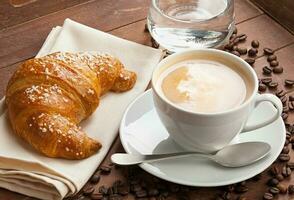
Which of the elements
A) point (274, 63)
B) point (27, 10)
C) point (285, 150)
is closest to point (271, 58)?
point (274, 63)

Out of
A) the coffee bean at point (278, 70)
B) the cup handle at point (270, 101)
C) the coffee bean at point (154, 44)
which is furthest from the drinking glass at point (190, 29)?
the cup handle at point (270, 101)

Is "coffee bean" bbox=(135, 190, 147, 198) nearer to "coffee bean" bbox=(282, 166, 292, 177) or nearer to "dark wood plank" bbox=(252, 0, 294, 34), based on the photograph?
"coffee bean" bbox=(282, 166, 292, 177)

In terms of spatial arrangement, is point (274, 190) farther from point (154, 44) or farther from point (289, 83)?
point (154, 44)

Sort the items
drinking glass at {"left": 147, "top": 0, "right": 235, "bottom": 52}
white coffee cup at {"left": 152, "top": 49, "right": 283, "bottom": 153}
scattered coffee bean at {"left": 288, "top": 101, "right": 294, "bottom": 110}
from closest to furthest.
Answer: white coffee cup at {"left": 152, "top": 49, "right": 283, "bottom": 153} → scattered coffee bean at {"left": 288, "top": 101, "right": 294, "bottom": 110} → drinking glass at {"left": 147, "top": 0, "right": 235, "bottom": 52}

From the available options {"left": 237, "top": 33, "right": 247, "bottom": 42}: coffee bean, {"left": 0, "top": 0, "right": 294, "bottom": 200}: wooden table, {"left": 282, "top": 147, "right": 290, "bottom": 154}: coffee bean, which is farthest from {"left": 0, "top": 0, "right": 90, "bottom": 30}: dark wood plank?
{"left": 282, "top": 147, "right": 290, "bottom": 154}: coffee bean

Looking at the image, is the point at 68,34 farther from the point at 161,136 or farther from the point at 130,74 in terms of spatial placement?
the point at 161,136

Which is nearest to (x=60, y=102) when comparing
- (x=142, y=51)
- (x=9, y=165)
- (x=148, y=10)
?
(x=9, y=165)
